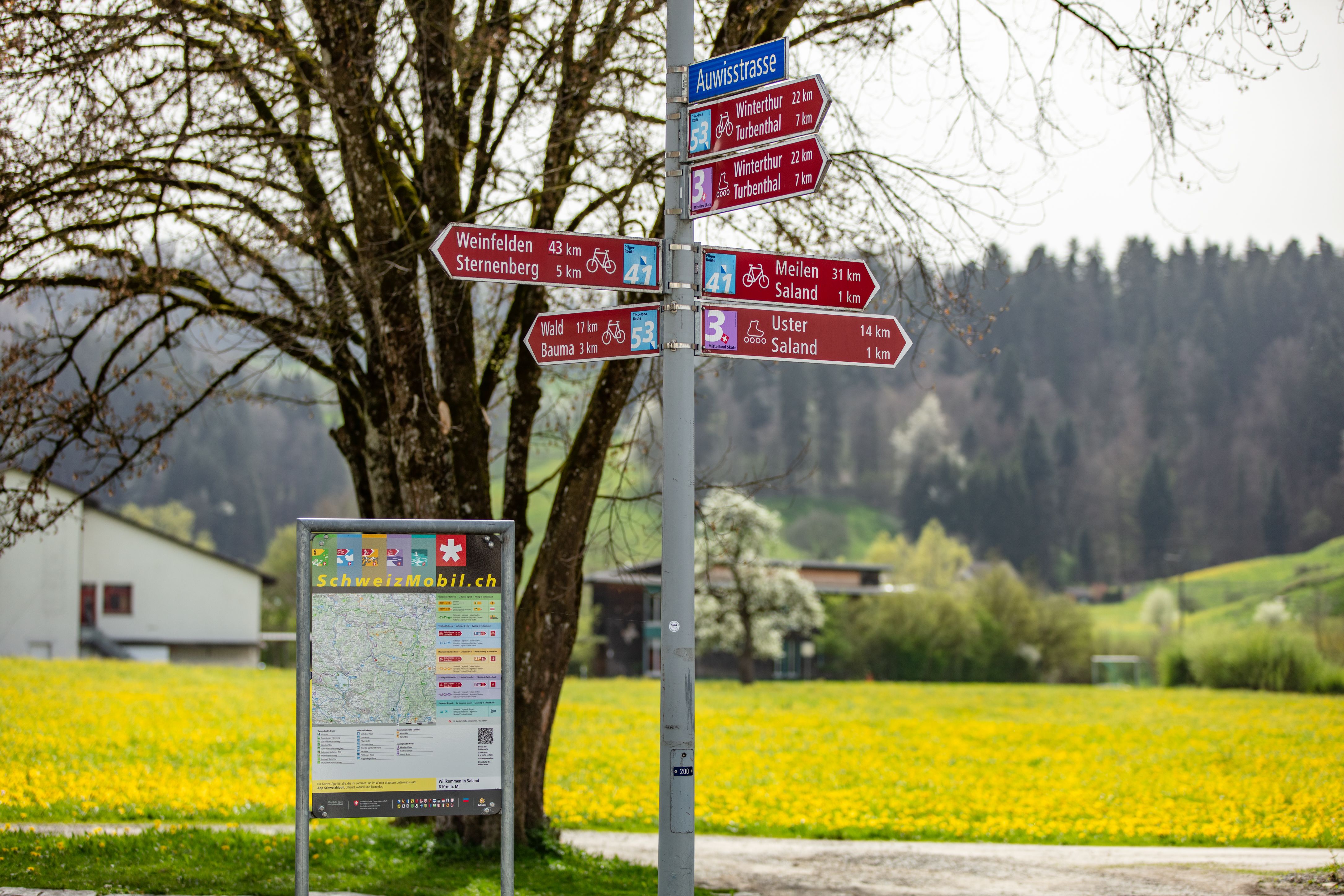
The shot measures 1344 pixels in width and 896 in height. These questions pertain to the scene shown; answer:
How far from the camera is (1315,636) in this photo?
49.5 metres

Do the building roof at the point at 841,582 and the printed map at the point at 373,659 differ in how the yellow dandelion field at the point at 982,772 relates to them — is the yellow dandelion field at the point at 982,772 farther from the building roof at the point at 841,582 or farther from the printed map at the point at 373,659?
the building roof at the point at 841,582

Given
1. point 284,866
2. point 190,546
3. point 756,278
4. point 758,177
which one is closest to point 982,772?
point 284,866

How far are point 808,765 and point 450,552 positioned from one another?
57.2ft

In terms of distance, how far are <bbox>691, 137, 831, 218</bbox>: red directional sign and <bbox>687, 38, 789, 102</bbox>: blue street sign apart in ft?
1.05

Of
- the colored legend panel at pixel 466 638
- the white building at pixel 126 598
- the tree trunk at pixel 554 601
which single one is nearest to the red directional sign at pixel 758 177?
the colored legend panel at pixel 466 638

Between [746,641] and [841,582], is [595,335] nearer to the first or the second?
[746,641]

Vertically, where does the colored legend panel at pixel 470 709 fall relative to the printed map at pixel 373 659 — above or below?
below

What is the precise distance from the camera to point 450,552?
5934mm

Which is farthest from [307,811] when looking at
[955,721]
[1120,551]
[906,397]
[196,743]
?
[906,397]

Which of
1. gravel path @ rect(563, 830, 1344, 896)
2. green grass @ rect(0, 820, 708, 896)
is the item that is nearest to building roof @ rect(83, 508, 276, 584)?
gravel path @ rect(563, 830, 1344, 896)

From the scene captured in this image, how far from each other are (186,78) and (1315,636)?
51.4 m

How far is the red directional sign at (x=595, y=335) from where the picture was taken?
5773mm

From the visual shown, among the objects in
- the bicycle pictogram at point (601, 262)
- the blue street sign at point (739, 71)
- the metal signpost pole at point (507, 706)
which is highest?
the blue street sign at point (739, 71)

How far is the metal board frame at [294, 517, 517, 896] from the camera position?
5641 mm
